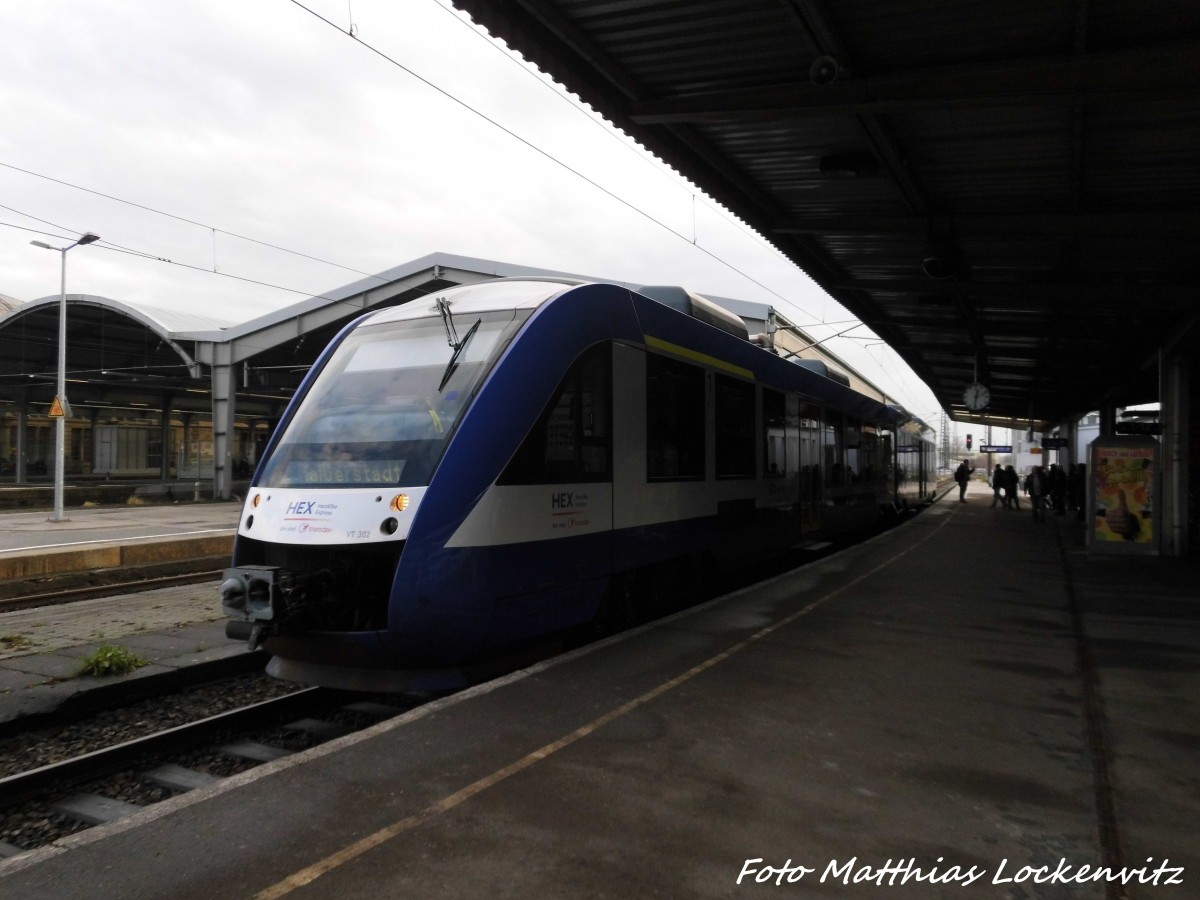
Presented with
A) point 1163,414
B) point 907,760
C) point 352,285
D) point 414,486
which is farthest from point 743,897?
point 352,285

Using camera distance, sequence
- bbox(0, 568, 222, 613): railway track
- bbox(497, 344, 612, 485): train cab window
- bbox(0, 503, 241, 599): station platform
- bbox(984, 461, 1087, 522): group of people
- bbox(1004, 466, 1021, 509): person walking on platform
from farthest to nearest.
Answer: bbox(1004, 466, 1021, 509): person walking on platform, bbox(984, 461, 1087, 522): group of people, bbox(0, 503, 241, 599): station platform, bbox(0, 568, 222, 613): railway track, bbox(497, 344, 612, 485): train cab window

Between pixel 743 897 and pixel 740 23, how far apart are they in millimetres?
6154

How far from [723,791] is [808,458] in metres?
9.02

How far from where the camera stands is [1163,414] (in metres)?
15.1

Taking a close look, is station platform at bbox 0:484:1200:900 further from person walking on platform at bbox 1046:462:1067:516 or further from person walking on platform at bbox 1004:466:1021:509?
person walking on platform at bbox 1004:466:1021:509

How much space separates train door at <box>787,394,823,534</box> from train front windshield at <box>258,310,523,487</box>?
6.47 meters

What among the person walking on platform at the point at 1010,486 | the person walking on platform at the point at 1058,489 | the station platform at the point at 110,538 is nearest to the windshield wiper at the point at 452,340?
the station platform at the point at 110,538

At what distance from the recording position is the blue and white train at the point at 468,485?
5152 millimetres

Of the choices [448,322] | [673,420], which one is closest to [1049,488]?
[673,420]

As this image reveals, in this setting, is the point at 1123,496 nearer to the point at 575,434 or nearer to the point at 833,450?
the point at 833,450

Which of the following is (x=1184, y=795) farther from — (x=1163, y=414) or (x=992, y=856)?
(x=1163, y=414)

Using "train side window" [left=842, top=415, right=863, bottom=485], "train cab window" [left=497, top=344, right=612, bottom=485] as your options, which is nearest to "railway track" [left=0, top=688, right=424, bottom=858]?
"train cab window" [left=497, top=344, right=612, bottom=485]

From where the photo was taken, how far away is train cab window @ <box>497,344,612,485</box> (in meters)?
5.66

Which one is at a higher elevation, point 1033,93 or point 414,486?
point 1033,93
